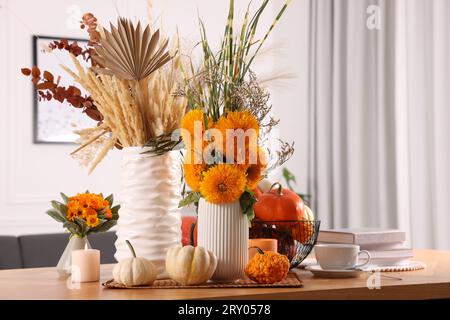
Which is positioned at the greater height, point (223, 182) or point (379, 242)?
point (223, 182)

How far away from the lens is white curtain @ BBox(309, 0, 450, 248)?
3.55 metres

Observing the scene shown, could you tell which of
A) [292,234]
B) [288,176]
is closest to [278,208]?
[292,234]

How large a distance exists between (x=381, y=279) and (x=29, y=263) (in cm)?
175

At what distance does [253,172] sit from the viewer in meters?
1.43

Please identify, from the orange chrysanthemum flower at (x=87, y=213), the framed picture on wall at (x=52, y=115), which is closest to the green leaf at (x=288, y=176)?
the framed picture on wall at (x=52, y=115)

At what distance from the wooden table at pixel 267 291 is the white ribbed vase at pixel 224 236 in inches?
4.0

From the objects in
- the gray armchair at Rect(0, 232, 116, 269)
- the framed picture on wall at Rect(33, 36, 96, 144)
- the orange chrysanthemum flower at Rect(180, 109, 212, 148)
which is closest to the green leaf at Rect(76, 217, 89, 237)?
the orange chrysanthemum flower at Rect(180, 109, 212, 148)

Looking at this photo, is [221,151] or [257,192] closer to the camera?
[221,151]

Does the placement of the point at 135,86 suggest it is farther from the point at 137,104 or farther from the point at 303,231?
the point at 303,231

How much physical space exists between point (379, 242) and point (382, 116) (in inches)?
93.2

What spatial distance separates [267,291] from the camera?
4.24 ft
